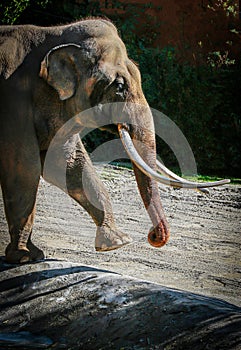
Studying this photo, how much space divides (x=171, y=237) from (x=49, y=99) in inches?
109

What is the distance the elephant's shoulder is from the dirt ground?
76.4 inches

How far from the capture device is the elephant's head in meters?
5.90

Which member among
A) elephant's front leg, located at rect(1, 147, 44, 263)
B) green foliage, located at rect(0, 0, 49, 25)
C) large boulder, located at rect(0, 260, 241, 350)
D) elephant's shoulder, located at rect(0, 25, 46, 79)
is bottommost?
large boulder, located at rect(0, 260, 241, 350)

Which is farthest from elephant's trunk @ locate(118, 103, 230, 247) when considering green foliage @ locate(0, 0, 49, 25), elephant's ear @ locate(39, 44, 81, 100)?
green foliage @ locate(0, 0, 49, 25)

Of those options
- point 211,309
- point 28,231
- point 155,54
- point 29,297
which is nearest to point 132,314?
point 211,309

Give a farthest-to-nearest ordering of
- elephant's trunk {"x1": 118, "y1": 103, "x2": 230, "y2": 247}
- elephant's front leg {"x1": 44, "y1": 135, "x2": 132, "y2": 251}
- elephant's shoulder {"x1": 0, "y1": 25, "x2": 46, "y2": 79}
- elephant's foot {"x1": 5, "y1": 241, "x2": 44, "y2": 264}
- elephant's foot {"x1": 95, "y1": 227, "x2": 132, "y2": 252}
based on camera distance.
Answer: elephant's front leg {"x1": 44, "y1": 135, "x2": 132, "y2": 251}, elephant's foot {"x1": 95, "y1": 227, "x2": 132, "y2": 252}, elephant's shoulder {"x1": 0, "y1": 25, "x2": 46, "y2": 79}, elephant's foot {"x1": 5, "y1": 241, "x2": 44, "y2": 264}, elephant's trunk {"x1": 118, "y1": 103, "x2": 230, "y2": 247}

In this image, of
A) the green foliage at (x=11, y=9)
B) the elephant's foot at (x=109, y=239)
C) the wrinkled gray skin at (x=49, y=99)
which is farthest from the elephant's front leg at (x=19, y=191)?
the green foliage at (x=11, y=9)

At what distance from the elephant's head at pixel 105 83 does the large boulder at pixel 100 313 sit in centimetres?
114

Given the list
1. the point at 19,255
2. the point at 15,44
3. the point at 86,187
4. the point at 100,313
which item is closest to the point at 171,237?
the point at 86,187

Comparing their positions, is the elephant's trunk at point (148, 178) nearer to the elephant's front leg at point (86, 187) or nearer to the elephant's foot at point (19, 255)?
the elephant's front leg at point (86, 187)

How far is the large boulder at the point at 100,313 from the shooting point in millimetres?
4121

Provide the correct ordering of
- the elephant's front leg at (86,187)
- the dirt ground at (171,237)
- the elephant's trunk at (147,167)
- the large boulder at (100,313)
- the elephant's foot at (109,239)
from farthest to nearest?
the dirt ground at (171,237) → the elephant's front leg at (86,187) → the elephant's foot at (109,239) → the elephant's trunk at (147,167) → the large boulder at (100,313)

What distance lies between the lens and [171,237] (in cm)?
823

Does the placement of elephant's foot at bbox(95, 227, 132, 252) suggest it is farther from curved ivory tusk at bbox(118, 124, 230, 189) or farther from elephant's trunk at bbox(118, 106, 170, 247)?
curved ivory tusk at bbox(118, 124, 230, 189)
